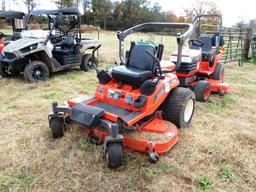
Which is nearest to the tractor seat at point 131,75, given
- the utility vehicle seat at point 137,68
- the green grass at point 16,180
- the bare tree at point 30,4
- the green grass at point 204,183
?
the utility vehicle seat at point 137,68

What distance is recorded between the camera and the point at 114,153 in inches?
100

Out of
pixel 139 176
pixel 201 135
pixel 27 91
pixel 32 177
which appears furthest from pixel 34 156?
pixel 27 91

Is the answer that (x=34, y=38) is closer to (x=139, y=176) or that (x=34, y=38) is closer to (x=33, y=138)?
(x=33, y=138)

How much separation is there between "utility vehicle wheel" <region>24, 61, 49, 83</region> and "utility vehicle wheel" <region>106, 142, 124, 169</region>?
4132mm

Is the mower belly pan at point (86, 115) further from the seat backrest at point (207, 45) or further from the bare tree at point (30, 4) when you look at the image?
the bare tree at point (30, 4)

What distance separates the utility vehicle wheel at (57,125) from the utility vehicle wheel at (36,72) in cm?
318

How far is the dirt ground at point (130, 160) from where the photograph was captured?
2.55 metres

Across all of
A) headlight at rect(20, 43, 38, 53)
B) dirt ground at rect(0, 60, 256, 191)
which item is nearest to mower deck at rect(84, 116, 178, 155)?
dirt ground at rect(0, 60, 256, 191)

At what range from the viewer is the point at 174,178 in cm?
264

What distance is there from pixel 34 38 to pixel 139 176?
200 inches

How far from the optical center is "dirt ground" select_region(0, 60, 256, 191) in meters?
2.55

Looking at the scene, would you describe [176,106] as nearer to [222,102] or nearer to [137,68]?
[137,68]

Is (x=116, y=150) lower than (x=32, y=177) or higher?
higher

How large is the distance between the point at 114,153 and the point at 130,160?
0.39 m
